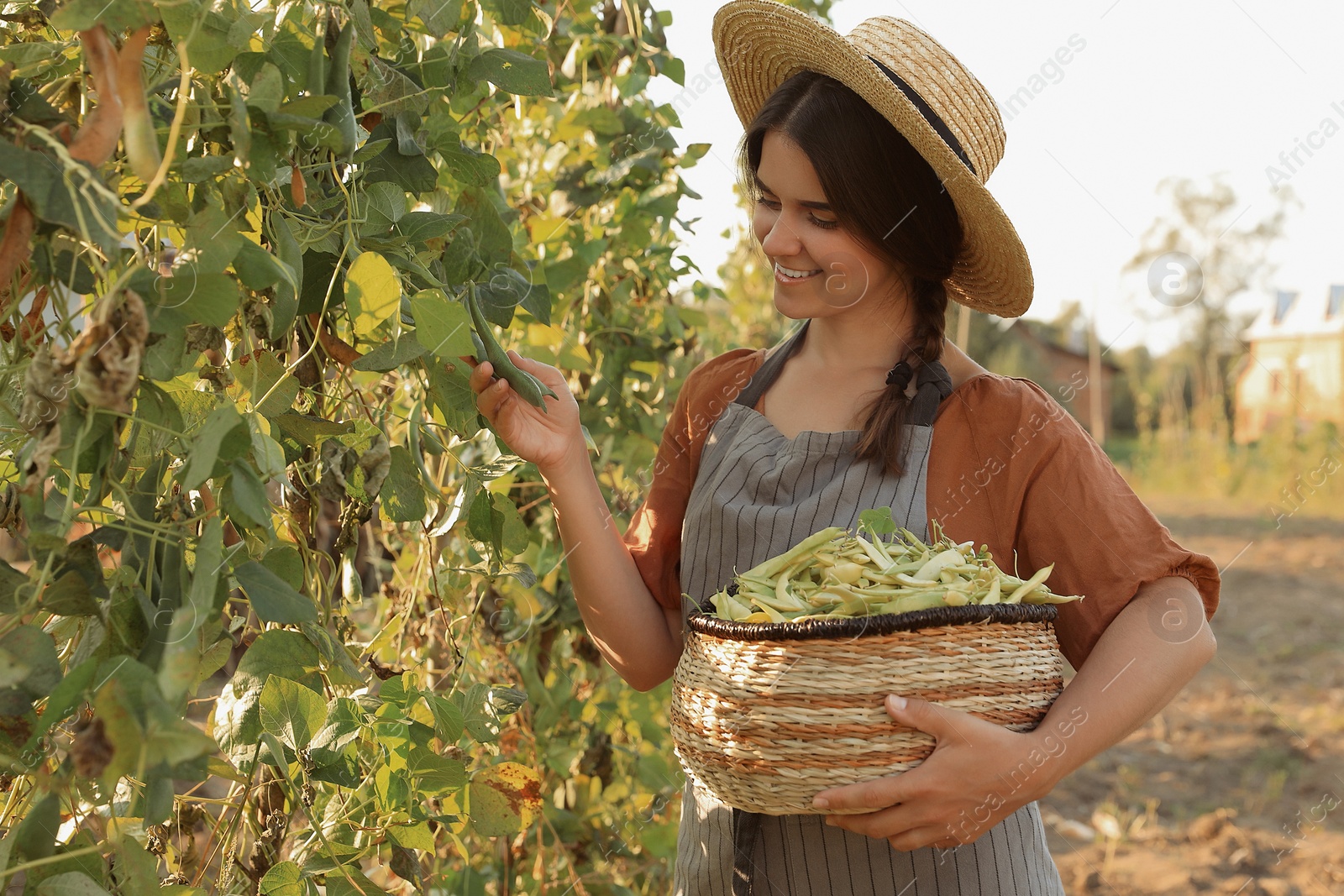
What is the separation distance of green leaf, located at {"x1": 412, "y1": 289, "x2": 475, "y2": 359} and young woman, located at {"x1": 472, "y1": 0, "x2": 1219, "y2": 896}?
0.83 ft

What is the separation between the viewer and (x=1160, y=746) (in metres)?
3.80

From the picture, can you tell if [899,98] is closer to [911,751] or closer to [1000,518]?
[1000,518]

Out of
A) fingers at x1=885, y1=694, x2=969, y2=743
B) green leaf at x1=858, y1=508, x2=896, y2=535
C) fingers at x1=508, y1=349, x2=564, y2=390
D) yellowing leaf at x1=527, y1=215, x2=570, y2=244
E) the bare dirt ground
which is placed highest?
yellowing leaf at x1=527, y1=215, x2=570, y2=244

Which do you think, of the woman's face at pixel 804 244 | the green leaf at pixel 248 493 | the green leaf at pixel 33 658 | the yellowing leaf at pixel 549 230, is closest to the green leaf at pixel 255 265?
the green leaf at pixel 248 493

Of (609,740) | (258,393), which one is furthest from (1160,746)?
(258,393)

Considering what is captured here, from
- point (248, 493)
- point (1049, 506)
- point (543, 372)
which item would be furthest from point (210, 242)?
point (1049, 506)

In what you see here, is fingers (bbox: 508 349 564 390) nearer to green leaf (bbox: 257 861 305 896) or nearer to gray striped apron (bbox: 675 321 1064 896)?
gray striped apron (bbox: 675 321 1064 896)

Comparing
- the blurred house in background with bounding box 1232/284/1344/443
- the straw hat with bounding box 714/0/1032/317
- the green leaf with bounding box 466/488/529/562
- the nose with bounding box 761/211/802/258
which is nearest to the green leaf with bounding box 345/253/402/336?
the green leaf with bounding box 466/488/529/562

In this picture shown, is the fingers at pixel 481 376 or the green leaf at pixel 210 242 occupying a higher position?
the green leaf at pixel 210 242

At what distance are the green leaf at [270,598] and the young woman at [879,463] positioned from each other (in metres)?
0.41

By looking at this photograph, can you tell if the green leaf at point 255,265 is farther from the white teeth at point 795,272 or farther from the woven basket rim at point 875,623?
the white teeth at point 795,272

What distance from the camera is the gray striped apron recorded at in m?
1.11

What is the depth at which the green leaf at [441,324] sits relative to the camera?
0.69m

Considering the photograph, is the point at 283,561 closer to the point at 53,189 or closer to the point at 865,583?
the point at 53,189
